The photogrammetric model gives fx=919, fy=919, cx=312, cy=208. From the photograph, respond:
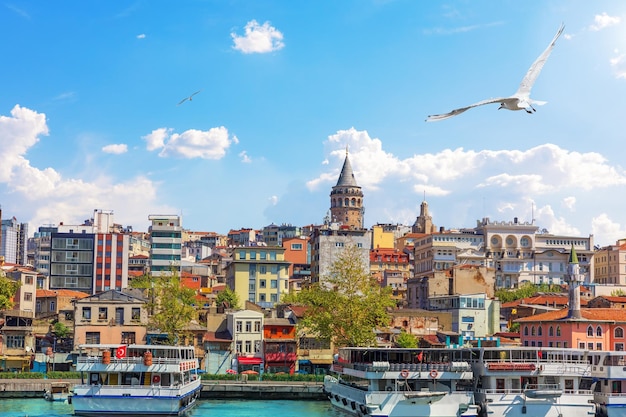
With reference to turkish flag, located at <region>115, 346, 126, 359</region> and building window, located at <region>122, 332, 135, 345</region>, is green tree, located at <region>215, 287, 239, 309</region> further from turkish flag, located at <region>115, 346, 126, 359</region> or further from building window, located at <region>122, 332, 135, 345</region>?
turkish flag, located at <region>115, 346, 126, 359</region>

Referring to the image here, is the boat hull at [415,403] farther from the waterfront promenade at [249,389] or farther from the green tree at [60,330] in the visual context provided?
the green tree at [60,330]

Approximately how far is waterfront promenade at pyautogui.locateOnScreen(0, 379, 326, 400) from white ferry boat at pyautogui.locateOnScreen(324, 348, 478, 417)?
8613 mm

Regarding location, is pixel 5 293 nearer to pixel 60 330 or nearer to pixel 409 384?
pixel 60 330

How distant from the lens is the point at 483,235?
14412cm

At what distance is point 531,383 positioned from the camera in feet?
150

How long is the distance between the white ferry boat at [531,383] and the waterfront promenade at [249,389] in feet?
48.2

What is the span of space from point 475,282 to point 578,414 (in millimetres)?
45026

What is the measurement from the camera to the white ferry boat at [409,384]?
43.8m

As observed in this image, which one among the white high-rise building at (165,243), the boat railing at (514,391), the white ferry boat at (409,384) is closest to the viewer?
the white ferry boat at (409,384)

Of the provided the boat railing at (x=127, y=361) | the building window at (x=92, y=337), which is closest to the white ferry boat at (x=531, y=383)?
the boat railing at (x=127, y=361)

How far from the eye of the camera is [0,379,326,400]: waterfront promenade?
5597 centimetres

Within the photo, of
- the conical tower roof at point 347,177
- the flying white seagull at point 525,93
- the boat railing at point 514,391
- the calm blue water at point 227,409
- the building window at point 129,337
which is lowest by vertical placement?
the calm blue water at point 227,409

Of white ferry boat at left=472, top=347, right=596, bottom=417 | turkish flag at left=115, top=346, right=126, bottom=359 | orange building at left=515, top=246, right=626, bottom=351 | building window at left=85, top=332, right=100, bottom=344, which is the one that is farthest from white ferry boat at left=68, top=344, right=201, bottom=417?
orange building at left=515, top=246, right=626, bottom=351

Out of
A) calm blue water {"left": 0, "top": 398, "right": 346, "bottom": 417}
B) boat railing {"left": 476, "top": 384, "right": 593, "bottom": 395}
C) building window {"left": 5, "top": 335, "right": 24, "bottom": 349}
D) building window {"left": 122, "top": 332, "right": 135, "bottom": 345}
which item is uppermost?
building window {"left": 122, "top": 332, "right": 135, "bottom": 345}
